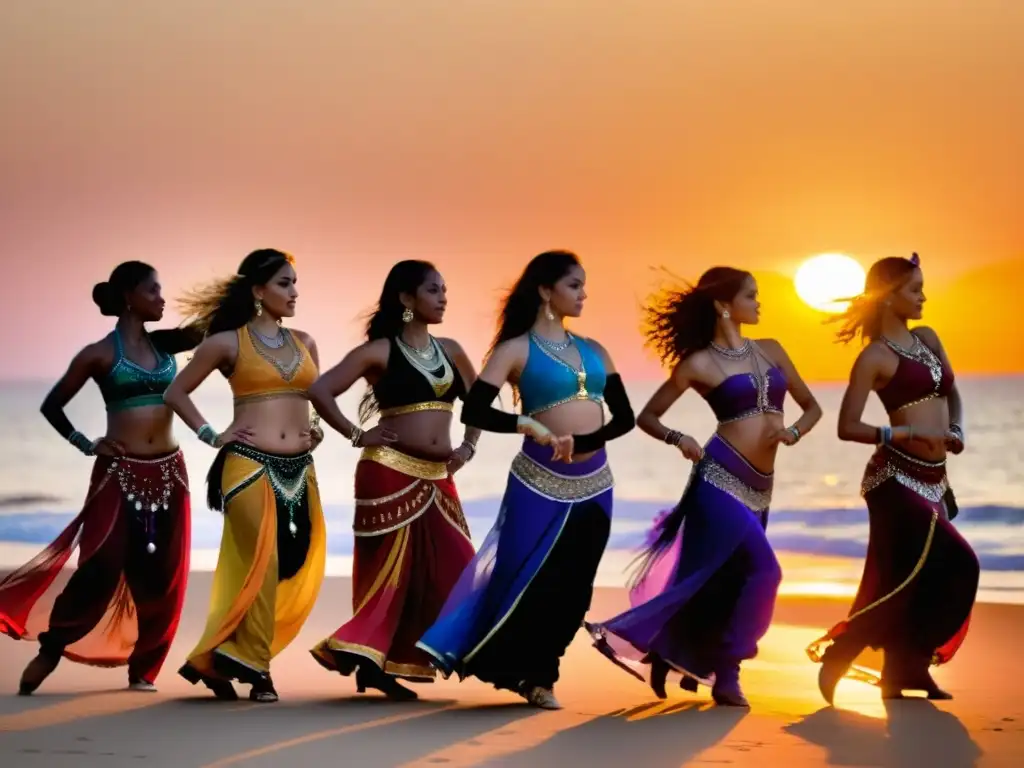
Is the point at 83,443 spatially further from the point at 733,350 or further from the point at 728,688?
the point at 728,688

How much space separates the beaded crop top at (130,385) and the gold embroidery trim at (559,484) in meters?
1.83

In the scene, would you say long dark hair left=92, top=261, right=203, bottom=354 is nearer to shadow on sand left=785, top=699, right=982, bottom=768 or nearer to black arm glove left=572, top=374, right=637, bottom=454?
black arm glove left=572, top=374, right=637, bottom=454

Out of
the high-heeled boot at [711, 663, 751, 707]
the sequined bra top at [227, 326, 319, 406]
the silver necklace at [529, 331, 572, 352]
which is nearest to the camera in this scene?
the high-heeled boot at [711, 663, 751, 707]

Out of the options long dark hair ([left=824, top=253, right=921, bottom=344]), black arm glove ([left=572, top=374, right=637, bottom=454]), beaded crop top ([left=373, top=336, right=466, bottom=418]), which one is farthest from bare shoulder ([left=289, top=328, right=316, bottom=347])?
long dark hair ([left=824, top=253, right=921, bottom=344])

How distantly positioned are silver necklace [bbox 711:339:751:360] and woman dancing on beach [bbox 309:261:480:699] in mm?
1136

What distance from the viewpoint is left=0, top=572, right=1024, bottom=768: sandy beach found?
6566 millimetres

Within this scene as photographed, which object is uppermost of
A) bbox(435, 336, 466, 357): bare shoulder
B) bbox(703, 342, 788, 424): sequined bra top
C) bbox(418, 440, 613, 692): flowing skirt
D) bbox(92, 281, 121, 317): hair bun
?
bbox(92, 281, 121, 317): hair bun

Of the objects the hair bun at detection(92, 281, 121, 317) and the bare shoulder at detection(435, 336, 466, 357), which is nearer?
the bare shoulder at detection(435, 336, 466, 357)

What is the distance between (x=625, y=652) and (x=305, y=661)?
2.33 metres

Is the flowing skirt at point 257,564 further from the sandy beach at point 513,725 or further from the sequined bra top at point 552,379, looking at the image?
the sequined bra top at point 552,379

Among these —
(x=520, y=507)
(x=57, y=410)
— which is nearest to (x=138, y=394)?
(x=57, y=410)

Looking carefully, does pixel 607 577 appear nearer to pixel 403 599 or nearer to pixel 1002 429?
pixel 403 599

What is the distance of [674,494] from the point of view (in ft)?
82.2

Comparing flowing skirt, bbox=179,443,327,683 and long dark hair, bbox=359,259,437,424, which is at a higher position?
long dark hair, bbox=359,259,437,424
